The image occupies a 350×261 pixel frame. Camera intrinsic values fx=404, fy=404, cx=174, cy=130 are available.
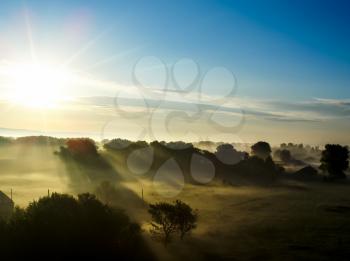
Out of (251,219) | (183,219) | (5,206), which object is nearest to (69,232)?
(5,206)

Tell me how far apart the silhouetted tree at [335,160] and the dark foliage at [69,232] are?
10975 centimetres

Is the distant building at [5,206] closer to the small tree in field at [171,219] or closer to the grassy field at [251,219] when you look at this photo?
the grassy field at [251,219]

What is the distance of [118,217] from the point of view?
52562 mm

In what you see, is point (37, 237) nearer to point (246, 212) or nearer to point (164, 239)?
point (164, 239)

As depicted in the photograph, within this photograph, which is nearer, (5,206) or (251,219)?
(5,206)

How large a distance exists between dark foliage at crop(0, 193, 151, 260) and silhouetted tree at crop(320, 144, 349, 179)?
10975 centimetres

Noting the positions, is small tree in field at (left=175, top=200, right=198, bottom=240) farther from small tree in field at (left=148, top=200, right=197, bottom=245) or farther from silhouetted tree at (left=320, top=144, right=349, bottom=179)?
silhouetted tree at (left=320, top=144, right=349, bottom=179)

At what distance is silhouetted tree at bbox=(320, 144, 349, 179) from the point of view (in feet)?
473

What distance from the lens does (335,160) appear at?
144 meters

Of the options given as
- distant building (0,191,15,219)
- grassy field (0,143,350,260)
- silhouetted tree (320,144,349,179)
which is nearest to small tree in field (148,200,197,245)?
grassy field (0,143,350,260)

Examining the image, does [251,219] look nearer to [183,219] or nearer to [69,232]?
[183,219]

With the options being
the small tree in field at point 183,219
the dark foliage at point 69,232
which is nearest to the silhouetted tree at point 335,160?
the small tree in field at point 183,219

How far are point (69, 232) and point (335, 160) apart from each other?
393ft

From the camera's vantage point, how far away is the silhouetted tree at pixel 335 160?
144m
